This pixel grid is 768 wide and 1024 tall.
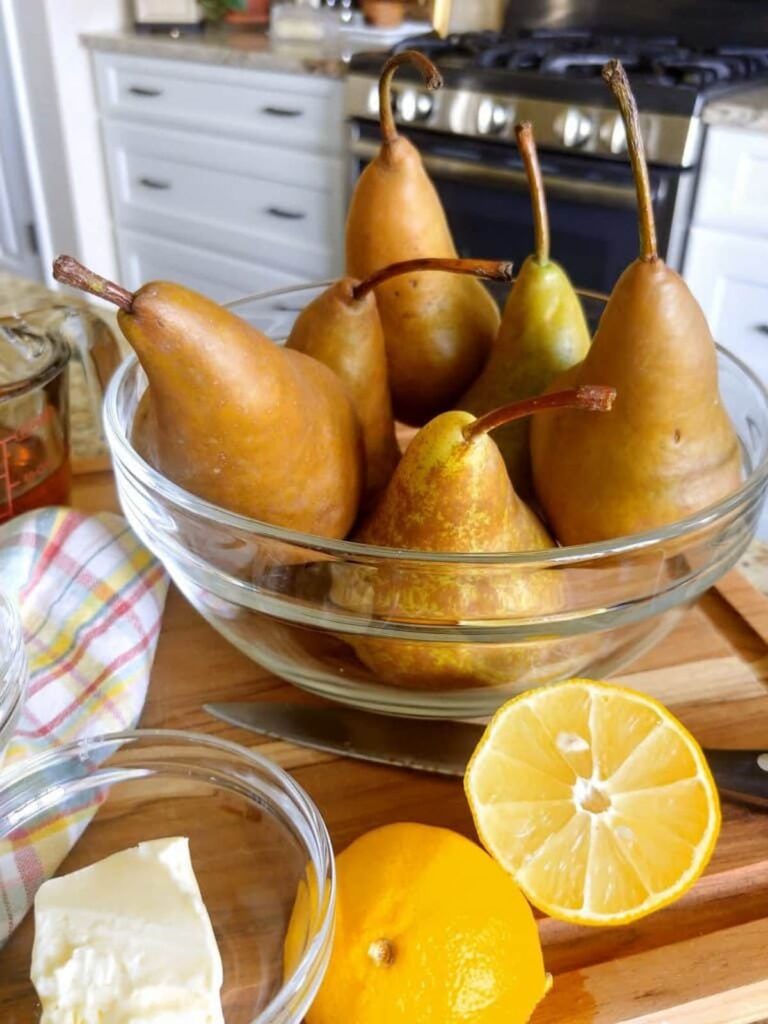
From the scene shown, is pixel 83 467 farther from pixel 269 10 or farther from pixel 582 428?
pixel 269 10

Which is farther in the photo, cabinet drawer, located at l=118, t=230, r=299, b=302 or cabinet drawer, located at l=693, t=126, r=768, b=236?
cabinet drawer, located at l=118, t=230, r=299, b=302

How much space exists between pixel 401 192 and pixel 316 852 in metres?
0.32

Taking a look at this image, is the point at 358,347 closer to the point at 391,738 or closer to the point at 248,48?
the point at 391,738

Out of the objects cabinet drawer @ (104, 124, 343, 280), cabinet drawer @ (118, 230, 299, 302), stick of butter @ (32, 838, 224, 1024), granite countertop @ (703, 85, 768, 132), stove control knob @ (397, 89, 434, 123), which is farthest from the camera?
cabinet drawer @ (118, 230, 299, 302)

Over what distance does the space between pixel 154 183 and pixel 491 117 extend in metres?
0.97

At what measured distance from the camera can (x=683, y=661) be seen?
1.60ft

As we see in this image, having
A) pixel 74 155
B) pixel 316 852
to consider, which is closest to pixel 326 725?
pixel 316 852

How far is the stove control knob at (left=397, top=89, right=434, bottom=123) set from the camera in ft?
4.71

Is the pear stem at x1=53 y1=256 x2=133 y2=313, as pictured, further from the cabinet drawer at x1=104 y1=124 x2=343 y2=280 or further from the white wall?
the white wall

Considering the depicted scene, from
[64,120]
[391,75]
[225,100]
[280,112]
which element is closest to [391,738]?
[391,75]

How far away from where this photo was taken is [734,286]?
1.30 meters

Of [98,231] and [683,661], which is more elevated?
[683,661]

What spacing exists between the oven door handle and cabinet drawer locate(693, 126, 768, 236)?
0.32 ft

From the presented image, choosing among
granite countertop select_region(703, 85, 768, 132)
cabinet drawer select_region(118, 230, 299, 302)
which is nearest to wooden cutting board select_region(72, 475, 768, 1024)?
granite countertop select_region(703, 85, 768, 132)
